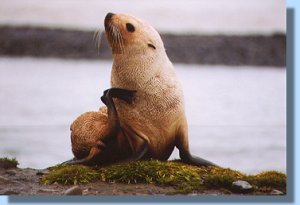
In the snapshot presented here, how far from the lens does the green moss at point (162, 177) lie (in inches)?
126

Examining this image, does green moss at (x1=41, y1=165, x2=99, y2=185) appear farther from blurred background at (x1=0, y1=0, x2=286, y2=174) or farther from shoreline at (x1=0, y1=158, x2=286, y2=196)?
blurred background at (x1=0, y1=0, x2=286, y2=174)

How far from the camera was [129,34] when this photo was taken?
129 inches

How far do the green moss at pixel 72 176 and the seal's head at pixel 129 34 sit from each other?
2.12 ft

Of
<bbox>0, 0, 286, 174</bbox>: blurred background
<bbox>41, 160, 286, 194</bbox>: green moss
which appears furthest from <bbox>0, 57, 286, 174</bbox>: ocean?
<bbox>41, 160, 286, 194</bbox>: green moss

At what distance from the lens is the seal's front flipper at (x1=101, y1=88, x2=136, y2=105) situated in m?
3.32

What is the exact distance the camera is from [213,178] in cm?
322

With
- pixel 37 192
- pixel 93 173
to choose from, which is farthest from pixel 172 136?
pixel 37 192

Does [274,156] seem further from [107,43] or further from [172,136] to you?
[107,43]

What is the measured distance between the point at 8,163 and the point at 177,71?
103cm

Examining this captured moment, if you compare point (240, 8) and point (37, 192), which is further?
point (240, 8)

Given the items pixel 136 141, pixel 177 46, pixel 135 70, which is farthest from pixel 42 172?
pixel 177 46

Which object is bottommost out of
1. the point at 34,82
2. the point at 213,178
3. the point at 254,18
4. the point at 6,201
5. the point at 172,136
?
the point at 6,201

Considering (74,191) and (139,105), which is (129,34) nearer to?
(139,105)

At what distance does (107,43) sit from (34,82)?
448mm
